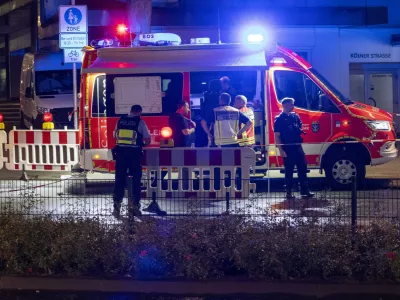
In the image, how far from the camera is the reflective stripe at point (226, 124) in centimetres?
1233

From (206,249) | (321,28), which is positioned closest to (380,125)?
(206,249)

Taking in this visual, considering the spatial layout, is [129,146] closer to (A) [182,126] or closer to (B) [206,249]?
(A) [182,126]

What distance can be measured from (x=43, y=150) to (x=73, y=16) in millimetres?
3332

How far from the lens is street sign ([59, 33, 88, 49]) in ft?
54.7

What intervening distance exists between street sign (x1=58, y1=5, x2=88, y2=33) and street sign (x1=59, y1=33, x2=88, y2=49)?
93mm

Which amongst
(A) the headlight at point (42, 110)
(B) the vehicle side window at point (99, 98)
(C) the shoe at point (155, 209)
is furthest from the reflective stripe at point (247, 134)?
(A) the headlight at point (42, 110)

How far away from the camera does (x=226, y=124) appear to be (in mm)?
12375

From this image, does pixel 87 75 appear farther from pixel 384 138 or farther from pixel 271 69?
pixel 384 138

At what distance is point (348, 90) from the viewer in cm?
2359

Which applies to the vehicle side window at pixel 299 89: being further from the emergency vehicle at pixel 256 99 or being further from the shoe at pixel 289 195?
the shoe at pixel 289 195

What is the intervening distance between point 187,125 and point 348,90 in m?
12.0

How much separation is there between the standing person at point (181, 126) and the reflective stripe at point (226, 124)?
647mm

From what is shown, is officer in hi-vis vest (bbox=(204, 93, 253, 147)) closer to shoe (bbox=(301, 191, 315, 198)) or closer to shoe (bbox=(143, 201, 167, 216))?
shoe (bbox=(301, 191, 315, 198))

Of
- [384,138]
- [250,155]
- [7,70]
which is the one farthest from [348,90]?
[7,70]
